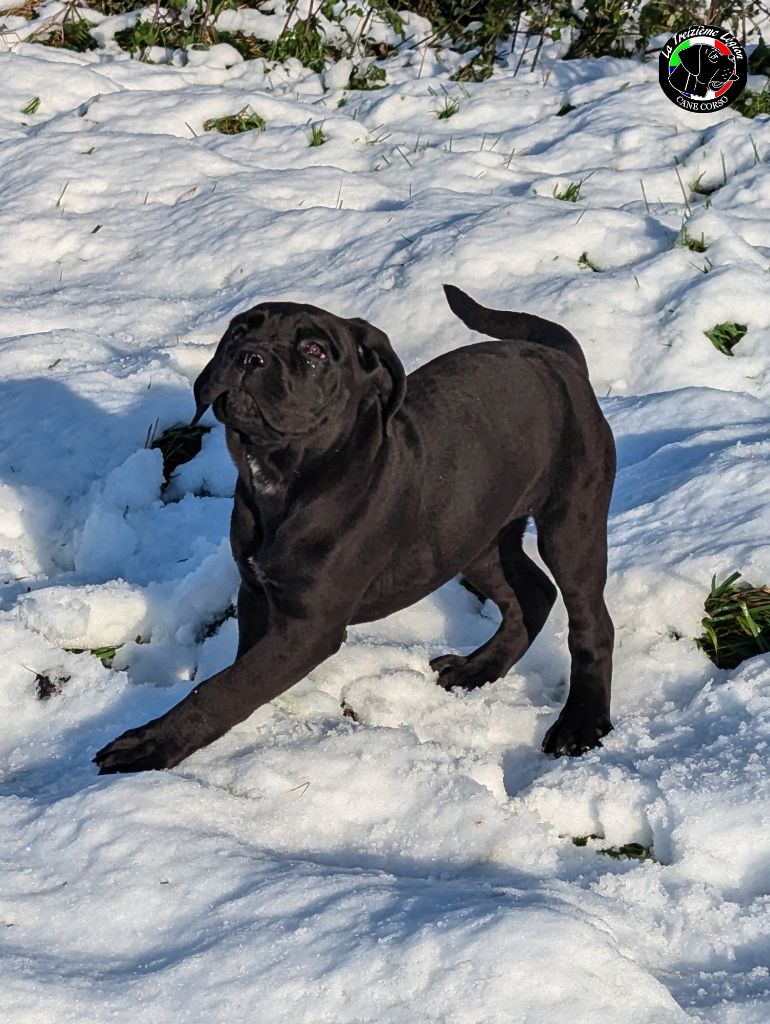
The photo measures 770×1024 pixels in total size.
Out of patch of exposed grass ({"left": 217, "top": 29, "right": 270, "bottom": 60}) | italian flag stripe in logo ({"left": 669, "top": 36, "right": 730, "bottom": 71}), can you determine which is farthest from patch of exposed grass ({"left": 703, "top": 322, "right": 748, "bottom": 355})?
patch of exposed grass ({"left": 217, "top": 29, "right": 270, "bottom": 60})

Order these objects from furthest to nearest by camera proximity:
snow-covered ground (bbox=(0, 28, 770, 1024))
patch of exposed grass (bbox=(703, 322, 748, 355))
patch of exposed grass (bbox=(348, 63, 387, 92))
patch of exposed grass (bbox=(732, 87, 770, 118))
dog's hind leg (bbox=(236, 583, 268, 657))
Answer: patch of exposed grass (bbox=(348, 63, 387, 92)), patch of exposed grass (bbox=(732, 87, 770, 118)), patch of exposed grass (bbox=(703, 322, 748, 355)), dog's hind leg (bbox=(236, 583, 268, 657)), snow-covered ground (bbox=(0, 28, 770, 1024))

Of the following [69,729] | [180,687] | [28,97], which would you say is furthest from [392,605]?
[28,97]

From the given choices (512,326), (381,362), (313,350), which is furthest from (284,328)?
(512,326)

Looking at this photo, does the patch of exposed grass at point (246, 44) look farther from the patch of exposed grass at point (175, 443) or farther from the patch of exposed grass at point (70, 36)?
the patch of exposed grass at point (175, 443)

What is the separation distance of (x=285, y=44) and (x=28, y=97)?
1.77 metres

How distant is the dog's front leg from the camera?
309 centimetres

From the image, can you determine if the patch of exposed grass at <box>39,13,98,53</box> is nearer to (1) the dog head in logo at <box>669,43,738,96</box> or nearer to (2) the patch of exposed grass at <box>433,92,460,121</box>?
(2) the patch of exposed grass at <box>433,92,460,121</box>

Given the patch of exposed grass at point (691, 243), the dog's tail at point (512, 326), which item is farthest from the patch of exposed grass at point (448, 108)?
the dog's tail at point (512, 326)

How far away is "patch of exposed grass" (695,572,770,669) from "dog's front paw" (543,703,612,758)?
0.52m

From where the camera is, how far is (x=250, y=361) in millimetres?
2939

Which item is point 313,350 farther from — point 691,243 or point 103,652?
point 691,243

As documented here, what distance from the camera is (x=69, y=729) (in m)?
3.42

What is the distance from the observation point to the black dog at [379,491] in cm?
303

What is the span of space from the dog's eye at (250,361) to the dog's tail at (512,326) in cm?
105
